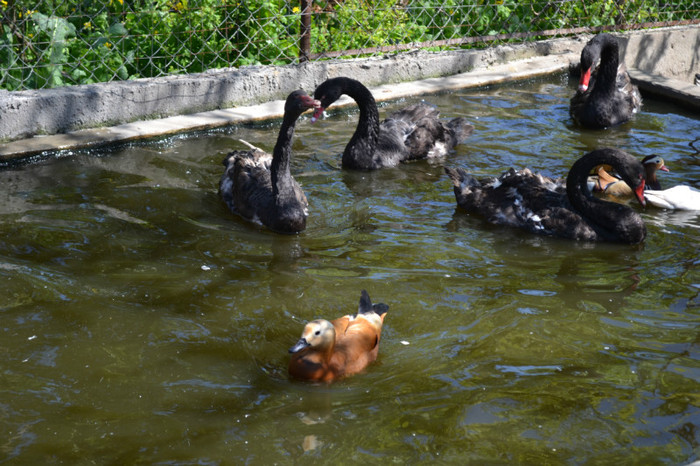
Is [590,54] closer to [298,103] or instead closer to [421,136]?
[421,136]

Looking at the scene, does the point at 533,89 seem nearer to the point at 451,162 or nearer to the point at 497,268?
the point at 451,162

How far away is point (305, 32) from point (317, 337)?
6343 millimetres

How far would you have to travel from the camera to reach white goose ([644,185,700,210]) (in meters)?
7.02

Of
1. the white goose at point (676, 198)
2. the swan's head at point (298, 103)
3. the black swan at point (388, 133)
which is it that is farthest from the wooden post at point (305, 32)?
the white goose at point (676, 198)

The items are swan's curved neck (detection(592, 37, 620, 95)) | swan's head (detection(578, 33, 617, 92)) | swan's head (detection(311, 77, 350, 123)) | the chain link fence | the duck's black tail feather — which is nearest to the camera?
the duck's black tail feather

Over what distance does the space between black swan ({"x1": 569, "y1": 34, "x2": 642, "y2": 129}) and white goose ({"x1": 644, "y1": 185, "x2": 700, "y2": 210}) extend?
7.38 feet

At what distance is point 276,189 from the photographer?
662 cm

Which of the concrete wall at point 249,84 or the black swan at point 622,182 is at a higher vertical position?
the concrete wall at point 249,84

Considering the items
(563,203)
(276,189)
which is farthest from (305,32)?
(563,203)

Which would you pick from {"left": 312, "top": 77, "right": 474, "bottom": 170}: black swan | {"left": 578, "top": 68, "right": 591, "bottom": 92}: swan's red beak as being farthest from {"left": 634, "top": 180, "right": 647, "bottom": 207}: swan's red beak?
{"left": 578, "top": 68, "right": 591, "bottom": 92}: swan's red beak

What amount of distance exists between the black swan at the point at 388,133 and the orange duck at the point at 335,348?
352 cm

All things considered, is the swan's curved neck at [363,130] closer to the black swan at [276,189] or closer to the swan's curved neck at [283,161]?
the black swan at [276,189]

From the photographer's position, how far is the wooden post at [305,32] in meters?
9.76

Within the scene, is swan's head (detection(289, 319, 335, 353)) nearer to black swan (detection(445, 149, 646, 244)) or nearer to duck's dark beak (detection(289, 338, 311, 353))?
duck's dark beak (detection(289, 338, 311, 353))
